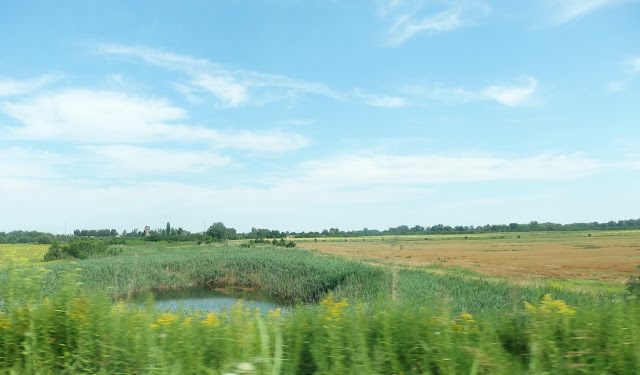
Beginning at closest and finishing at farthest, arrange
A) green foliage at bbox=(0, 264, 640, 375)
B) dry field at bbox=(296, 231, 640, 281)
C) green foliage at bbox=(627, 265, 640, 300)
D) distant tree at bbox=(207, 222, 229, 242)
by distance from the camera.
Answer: green foliage at bbox=(0, 264, 640, 375) → green foliage at bbox=(627, 265, 640, 300) → dry field at bbox=(296, 231, 640, 281) → distant tree at bbox=(207, 222, 229, 242)

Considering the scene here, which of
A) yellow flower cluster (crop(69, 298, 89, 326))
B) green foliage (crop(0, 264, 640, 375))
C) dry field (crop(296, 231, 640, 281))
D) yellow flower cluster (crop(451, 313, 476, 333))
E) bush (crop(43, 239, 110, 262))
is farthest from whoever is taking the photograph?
bush (crop(43, 239, 110, 262))

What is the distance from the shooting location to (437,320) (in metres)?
3.47

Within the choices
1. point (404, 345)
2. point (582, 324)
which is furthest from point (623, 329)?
point (404, 345)

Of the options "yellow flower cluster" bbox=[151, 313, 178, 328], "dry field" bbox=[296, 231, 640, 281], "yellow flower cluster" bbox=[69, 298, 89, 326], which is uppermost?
"yellow flower cluster" bbox=[69, 298, 89, 326]

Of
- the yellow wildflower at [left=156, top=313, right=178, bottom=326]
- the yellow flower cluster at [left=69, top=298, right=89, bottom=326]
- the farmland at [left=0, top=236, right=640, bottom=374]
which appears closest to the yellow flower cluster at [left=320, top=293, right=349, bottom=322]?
the farmland at [left=0, top=236, right=640, bottom=374]

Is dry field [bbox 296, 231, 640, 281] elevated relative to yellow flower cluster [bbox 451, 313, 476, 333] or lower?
lower

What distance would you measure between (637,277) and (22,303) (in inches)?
325

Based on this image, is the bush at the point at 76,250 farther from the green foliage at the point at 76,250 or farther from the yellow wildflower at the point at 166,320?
the yellow wildflower at the point at 166,320

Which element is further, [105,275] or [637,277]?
[105,275]

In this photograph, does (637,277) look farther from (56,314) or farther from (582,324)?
(56,314)

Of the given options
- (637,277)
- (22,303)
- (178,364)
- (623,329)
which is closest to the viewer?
(178,364)

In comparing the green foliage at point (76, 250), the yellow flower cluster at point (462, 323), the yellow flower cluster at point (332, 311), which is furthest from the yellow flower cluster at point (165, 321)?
the green foliage at point (76, 250)

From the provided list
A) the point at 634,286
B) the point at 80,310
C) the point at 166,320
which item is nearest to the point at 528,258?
the point at 634,286

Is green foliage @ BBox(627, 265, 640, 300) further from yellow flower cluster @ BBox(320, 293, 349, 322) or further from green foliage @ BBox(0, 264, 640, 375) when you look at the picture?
yellow flower cluster @ BBox(320, 293, 349, 322)
